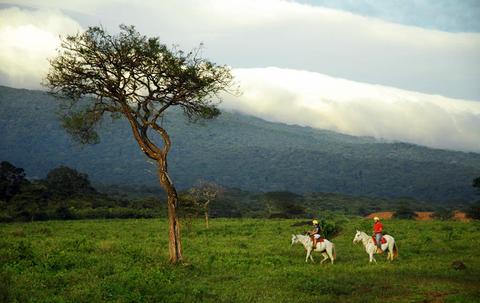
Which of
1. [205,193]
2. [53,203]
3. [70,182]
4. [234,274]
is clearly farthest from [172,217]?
[70,182]

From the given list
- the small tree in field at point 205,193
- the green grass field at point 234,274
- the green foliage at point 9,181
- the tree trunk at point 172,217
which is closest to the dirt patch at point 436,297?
the green grass field at point 234,274

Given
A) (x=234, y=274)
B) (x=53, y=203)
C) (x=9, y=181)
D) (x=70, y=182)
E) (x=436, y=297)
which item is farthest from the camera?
(x=70, y=182)

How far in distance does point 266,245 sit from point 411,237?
12.1 m

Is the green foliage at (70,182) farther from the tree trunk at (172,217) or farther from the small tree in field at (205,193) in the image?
the tree trunk at (172,217)

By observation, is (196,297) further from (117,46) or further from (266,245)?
(266,245)

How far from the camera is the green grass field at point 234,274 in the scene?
64.1 ft

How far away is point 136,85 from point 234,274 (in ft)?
36.7

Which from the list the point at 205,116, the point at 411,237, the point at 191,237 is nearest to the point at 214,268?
the point at 205,116

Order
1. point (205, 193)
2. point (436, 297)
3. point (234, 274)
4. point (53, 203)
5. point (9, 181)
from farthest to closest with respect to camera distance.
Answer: point (9, 181), point (53, 203), point (205, 193), point (234, 274), point (436, 297)

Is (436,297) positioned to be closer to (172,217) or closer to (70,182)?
(172,217)

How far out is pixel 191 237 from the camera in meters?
44.1

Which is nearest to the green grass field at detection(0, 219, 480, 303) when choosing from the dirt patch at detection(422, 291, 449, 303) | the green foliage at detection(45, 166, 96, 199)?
the dirt patch at detection(422, 291, 449, 303)

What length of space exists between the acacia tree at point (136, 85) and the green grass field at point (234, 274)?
3.49m

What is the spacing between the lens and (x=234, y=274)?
25.3m
